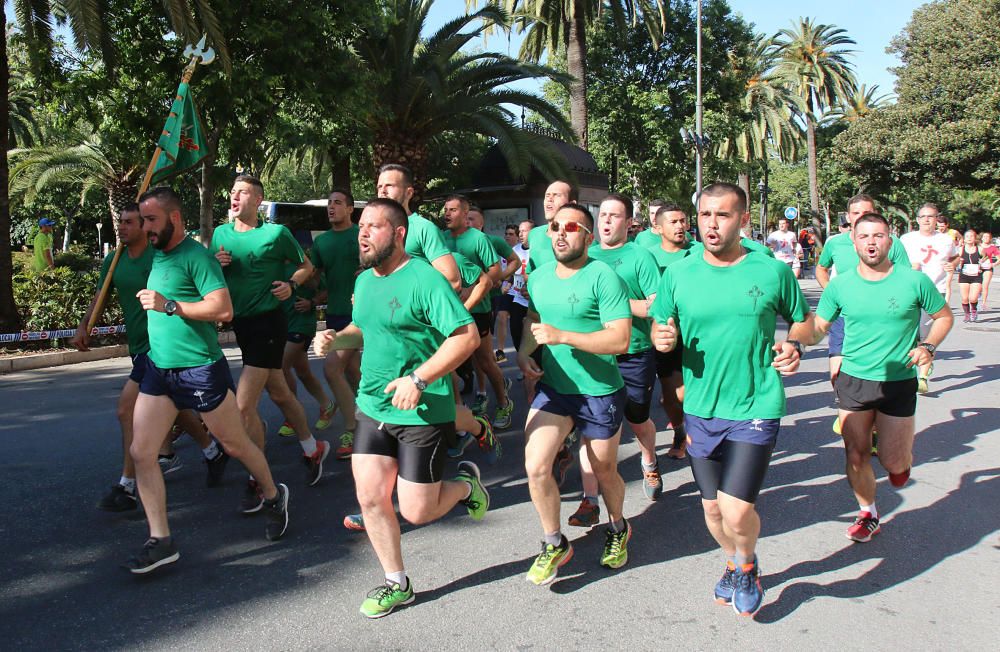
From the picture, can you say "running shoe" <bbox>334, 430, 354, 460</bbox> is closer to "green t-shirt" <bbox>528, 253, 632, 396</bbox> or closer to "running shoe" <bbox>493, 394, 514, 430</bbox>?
"running shoe" <bbox>493, 394, 514, 430</bbox>

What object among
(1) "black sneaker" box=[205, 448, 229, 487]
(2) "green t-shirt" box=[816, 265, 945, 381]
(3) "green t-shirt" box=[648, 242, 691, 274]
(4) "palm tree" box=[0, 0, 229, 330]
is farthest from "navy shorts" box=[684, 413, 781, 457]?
(4) "palm tree" box=[0, 0, 229, 330]

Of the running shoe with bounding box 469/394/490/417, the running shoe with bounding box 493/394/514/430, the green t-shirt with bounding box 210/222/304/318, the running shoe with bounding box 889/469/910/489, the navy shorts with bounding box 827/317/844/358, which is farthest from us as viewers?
the running shoe with bounding box 469/394/490/417

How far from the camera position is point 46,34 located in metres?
12.4

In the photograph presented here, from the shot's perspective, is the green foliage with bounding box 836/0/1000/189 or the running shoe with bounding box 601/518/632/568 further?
the green foliage with bounding box 836/0/1000/189

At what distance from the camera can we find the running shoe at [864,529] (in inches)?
174

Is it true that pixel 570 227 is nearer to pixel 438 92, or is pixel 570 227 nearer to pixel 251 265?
pixel 251 265

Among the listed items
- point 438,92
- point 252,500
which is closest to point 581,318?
point 252,500

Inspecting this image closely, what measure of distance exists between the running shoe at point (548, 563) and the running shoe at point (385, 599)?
59 cm

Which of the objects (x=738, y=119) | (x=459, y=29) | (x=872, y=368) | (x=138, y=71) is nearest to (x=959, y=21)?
(x=738, y=119)

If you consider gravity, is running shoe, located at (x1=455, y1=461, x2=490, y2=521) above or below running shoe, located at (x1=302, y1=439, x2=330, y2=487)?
above

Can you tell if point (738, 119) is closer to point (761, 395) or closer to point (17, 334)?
point (17, 334)

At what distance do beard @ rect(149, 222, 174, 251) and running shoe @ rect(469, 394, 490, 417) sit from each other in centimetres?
374

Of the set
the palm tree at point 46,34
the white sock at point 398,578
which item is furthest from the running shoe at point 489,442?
the palm tree at point 46,34

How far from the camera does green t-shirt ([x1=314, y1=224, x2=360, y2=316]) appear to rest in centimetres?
614
